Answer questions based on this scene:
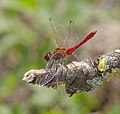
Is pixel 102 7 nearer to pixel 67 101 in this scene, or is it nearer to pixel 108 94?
pixel 108 94

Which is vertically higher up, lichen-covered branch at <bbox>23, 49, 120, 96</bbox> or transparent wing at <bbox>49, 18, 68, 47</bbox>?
transparent wing at <bbox>49, 18, 68, 47</bbox>

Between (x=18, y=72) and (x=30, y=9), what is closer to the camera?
(x=18, y=72)

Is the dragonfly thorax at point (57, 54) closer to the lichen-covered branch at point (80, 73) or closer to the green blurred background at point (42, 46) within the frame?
the lichen-covered branch at point (80, 73)

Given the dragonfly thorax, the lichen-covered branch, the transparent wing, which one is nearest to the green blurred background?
the transparent wing

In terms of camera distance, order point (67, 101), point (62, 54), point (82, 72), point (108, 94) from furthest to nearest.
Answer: point (108, 94) < point (67, 101) < point (62, 54) < point (82, 72)

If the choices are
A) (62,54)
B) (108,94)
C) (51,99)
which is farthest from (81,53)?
(62,54)

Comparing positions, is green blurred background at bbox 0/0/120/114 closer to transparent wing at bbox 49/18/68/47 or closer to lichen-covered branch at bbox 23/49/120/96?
transparent wing at bbox 49/18/68/47

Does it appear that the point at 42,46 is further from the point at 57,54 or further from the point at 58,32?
the point at 57,54
